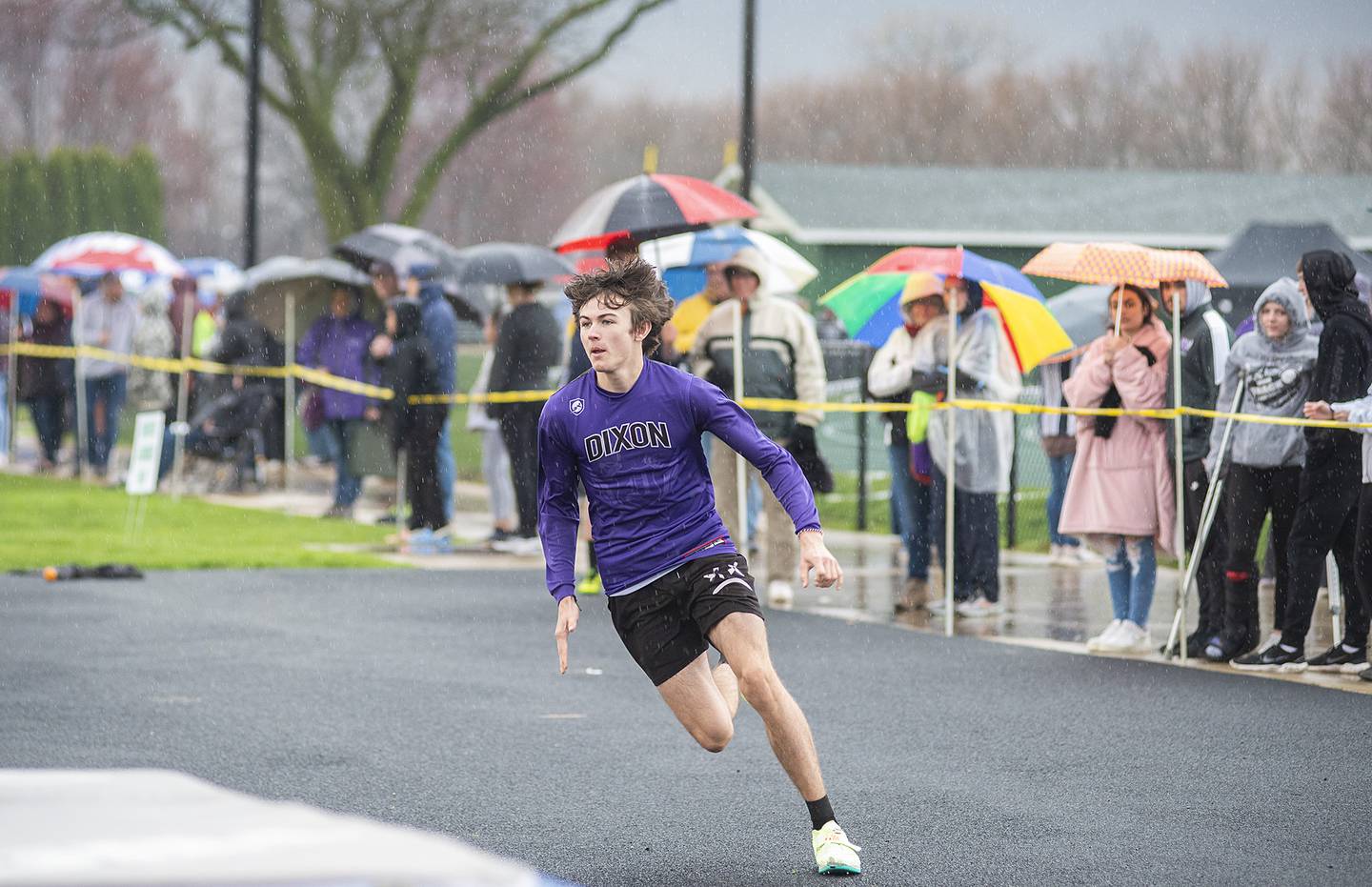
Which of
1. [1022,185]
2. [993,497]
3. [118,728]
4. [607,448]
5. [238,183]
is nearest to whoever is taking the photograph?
[607,448]

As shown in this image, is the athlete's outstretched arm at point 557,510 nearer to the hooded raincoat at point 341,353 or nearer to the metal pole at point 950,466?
the metal pole at point 950,466

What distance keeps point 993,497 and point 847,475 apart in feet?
30.3

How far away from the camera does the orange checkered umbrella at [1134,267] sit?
10.2 meters

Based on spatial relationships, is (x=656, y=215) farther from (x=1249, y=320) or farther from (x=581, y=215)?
(x=1249, y=320)

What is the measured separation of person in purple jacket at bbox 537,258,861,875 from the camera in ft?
19.1

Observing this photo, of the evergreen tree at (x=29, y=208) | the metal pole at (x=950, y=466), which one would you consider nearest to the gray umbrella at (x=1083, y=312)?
the metal pole at (x=950, y=466)

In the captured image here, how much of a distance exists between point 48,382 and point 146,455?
6810mm

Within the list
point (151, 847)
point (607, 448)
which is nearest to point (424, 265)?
point (607, 448)

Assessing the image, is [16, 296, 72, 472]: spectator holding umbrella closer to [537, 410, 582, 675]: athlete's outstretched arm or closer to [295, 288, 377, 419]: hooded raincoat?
[295, 288, 377, 419]: hooded raincoat

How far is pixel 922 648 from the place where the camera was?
10.5 m

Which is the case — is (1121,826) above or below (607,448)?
below

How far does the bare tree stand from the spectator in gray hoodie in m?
20.1

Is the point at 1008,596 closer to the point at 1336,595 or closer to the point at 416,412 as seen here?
the point at 1336,595

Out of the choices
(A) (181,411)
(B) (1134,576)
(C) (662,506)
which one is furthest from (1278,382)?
(A) (181,411)
